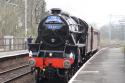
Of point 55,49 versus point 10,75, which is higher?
point 55,49

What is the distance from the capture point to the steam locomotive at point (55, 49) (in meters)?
18.7

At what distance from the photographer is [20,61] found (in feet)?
105

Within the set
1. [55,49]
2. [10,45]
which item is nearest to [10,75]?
[55,49]

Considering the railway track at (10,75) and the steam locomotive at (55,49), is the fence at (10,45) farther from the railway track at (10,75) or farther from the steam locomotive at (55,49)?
the steam locomotive at (55,49)

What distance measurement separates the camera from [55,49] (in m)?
19.5

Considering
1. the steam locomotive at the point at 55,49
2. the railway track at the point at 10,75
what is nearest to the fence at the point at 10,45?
the railway track at the point at 10,75

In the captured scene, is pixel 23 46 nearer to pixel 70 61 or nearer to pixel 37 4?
pixel 37 4

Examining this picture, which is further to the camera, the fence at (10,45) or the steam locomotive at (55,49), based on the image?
the fence at (10,45)

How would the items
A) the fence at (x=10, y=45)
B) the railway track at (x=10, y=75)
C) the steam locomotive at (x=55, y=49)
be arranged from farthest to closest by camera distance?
the fence at (x=10, y=45)
the railway track at (x=10, y=75)
the steam locomotive at (x=55, y=49)

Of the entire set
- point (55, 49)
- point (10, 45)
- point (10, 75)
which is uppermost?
point (55, 49)

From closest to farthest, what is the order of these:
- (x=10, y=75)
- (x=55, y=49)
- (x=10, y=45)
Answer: (x=55, y=49), (x=10, y=75), (x=10, y=45)

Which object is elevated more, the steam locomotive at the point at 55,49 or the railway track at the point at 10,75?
the steam locomotive at the point at 55,49

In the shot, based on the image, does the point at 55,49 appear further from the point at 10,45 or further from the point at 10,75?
the point at 10,45

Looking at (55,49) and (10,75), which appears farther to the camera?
(10,75)
